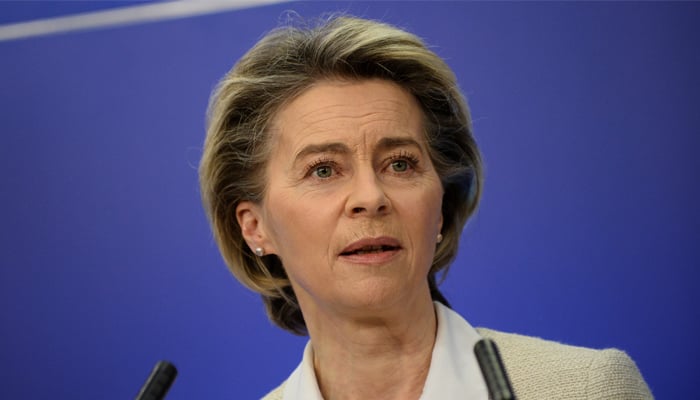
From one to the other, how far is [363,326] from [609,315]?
2.61 feet

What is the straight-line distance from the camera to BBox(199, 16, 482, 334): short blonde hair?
1.51 m

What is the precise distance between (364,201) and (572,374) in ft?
1.25

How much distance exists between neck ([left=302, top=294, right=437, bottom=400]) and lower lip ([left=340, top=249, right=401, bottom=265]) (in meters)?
0.09

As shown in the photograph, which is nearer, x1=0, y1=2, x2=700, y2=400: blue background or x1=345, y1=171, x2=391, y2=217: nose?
x1=345, y1=171, x2=391, y2=217: nose

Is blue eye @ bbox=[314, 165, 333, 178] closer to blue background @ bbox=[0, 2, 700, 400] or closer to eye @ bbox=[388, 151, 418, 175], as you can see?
eye @ bbox=[388, 151, 418, 175]

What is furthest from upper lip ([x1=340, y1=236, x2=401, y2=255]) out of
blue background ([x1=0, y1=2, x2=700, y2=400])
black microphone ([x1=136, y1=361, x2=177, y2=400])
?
blue background ([x1=0, y1=2, x2=700, y2=400])

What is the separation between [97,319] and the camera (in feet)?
7.91

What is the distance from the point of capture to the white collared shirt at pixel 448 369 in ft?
4.63

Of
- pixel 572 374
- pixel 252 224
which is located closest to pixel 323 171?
pixel 252 224

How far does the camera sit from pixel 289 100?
1507 millimetres

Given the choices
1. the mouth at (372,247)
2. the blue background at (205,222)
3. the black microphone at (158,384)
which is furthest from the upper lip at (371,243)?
the blue background at (205,222)

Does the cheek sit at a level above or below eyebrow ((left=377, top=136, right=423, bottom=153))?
below

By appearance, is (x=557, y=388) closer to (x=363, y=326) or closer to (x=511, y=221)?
(x=363, y=326)

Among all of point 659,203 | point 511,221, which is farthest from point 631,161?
point 511,221
